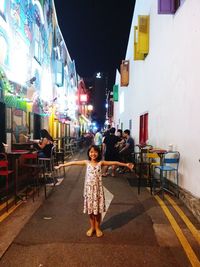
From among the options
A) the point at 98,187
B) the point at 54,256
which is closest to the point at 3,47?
the point at 98,187

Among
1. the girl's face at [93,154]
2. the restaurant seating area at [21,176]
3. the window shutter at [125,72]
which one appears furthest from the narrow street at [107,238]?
the window shutter at [125,72]

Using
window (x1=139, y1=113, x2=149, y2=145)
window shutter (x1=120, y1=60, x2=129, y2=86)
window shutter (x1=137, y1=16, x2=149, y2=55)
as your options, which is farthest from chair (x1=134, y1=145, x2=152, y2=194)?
window shutter (x1=120, y1=60, x2=129, y2=86)

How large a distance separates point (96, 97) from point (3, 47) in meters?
76.8

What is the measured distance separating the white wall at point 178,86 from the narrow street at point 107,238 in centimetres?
116

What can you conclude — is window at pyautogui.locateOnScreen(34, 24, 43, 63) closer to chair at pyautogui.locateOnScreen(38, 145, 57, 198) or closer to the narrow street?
chair at pyautogui.locateOnScreen(38, 145, 57, 198)

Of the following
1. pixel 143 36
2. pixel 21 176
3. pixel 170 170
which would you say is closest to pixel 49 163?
pixel 21 176

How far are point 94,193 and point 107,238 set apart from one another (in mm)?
741

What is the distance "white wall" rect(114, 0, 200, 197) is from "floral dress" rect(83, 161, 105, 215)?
242 cm

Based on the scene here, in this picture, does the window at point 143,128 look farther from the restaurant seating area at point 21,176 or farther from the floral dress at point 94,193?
the floral dress at point 94,193

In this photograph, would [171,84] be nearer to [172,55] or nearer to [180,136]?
[172,55]

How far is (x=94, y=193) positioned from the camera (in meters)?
4.86

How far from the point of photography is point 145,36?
1248cm

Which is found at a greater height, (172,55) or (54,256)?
(172,55)

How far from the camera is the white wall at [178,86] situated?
21.1ft
